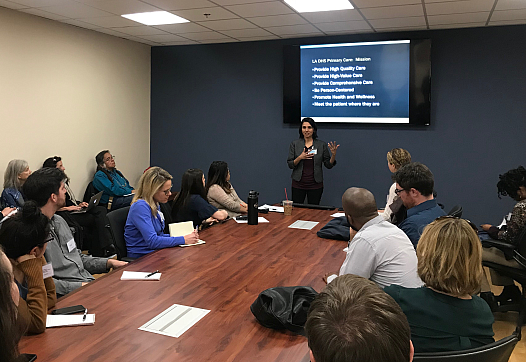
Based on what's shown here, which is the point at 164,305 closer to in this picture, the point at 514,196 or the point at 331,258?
the point at 331,258

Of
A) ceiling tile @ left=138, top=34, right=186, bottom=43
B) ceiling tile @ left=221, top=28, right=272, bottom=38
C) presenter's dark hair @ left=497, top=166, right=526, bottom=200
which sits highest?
ceiling tile @ left=138, top=34, right=186, bottom=43

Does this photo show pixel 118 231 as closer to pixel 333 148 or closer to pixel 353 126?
pixel 333 148

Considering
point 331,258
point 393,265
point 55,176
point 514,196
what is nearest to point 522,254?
point 514,196

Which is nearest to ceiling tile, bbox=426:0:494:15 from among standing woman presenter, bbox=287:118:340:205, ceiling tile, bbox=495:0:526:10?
ceiling tile, bbox=495:0:526:10

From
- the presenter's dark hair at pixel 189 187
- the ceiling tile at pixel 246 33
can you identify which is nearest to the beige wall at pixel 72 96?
the ceiling tile at pixel 246 33

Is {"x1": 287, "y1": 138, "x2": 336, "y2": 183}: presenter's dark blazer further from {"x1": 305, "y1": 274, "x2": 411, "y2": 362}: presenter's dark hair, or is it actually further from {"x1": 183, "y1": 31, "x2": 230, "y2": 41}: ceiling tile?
{"x1": 305, "y1": 274, "x2": 411, "y2": 362}: presenter's dark hair

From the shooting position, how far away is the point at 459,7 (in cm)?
465

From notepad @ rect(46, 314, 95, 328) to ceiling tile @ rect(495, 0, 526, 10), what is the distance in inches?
178

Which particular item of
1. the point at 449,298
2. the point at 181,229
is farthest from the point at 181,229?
the point at 449,298

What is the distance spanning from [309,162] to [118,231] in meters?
3.35

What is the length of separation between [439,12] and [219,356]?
454cm

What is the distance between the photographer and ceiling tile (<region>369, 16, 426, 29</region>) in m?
5.27

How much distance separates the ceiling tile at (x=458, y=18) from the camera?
5016 mm

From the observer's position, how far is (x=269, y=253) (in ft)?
9.86
